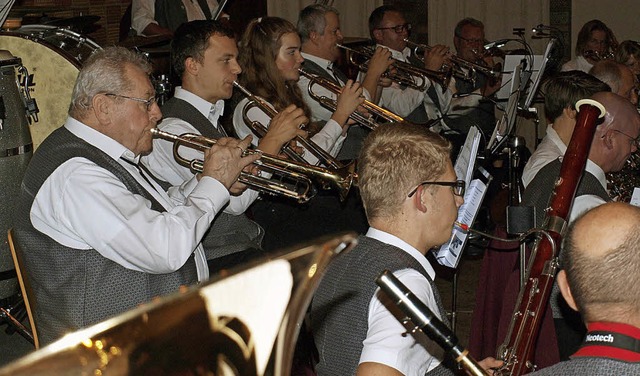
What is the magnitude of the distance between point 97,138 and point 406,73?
3.53 metres

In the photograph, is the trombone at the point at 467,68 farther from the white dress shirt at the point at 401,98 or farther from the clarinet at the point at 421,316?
the clarinet at the point at 421,316

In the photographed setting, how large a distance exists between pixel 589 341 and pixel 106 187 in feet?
4.82

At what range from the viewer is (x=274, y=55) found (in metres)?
4.30

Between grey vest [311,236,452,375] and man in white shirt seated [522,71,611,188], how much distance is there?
1.46 m

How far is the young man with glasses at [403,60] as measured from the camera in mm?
5859

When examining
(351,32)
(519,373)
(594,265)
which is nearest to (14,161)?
(519,373)

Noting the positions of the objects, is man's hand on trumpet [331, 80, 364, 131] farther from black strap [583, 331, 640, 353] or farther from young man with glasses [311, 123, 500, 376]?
black strap [583, 331, 640, 353]

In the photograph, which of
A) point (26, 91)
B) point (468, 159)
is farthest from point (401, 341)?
point (26, 91)

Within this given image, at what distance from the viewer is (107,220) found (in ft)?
7.71

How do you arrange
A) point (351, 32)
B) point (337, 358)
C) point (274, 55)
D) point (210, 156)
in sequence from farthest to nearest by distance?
point (351, 32) → point (274, 55) → point (210, 156) → point (337, 358)

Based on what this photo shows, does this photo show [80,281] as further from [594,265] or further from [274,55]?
[274,55]

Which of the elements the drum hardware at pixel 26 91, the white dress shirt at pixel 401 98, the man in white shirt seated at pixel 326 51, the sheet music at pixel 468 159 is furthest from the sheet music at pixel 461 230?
the white dress shirt at pixel 401 98

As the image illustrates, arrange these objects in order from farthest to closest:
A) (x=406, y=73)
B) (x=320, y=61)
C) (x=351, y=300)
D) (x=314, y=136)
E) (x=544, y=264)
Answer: (x=406, y=73), (x=320, y=61), (x=314, y=136), (x=544, y=264), (x=351, y=300)

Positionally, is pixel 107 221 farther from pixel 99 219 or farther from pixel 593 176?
pixel 593 176
